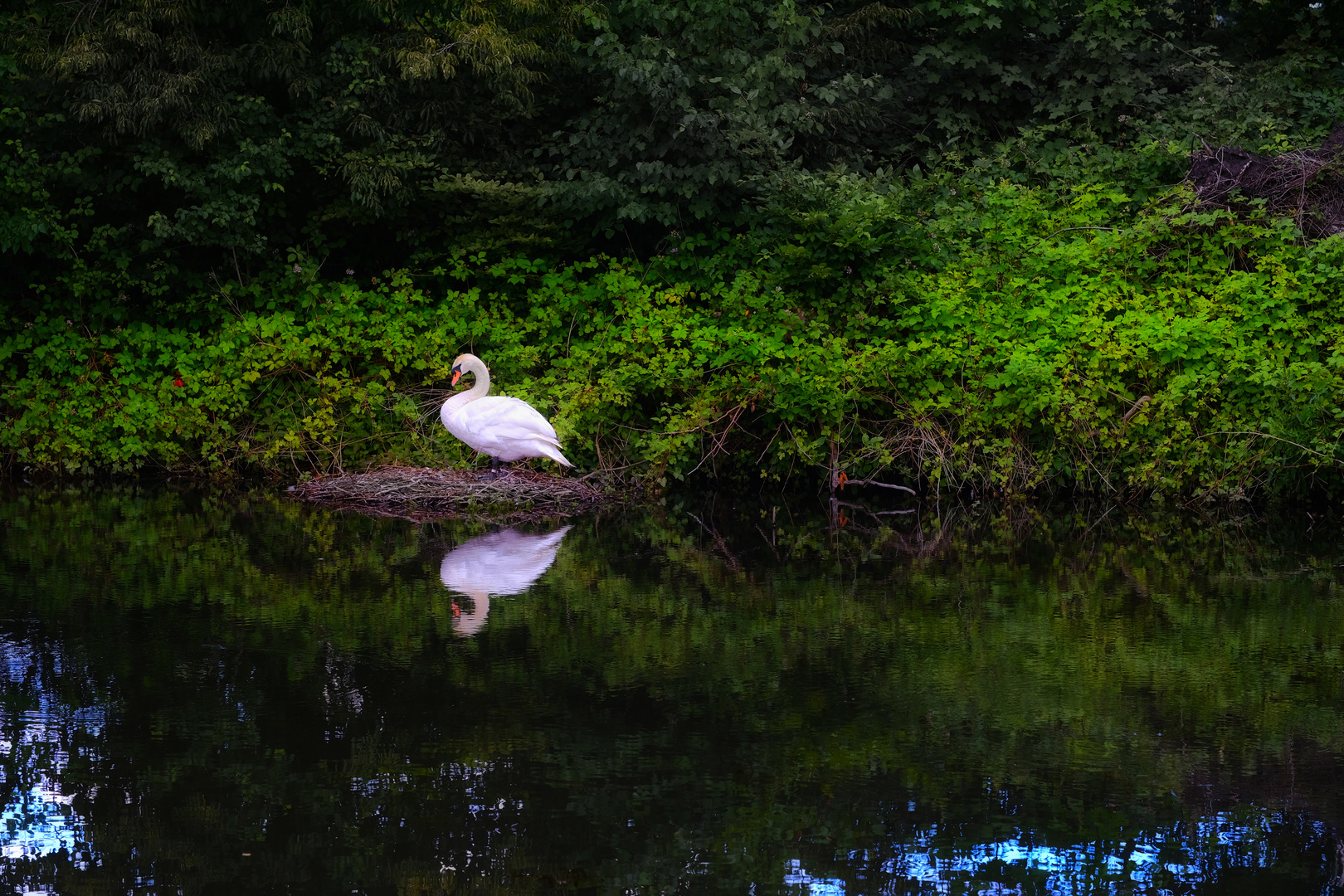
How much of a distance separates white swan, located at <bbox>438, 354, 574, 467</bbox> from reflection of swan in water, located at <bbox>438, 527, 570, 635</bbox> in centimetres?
119

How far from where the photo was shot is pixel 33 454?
545 inches

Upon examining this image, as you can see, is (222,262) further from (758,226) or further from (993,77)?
(993,77)

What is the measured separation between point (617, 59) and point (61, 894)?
11.2 meters

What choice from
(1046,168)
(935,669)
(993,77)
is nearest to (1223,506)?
(1046,168)

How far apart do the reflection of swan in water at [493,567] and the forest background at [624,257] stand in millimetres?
2476

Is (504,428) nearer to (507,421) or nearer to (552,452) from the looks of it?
(507,421)

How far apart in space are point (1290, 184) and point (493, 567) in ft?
30.4

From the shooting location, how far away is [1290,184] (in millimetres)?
13461

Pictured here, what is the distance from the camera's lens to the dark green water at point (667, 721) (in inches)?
164

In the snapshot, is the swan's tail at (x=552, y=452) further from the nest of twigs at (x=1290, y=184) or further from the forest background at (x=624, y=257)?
the nest of twigs at (x=1290, y=184)

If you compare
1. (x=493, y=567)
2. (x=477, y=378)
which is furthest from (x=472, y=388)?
(x=493, y=567)

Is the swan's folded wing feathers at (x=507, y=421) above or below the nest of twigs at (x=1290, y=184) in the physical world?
below

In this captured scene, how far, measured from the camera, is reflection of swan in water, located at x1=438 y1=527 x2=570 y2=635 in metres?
7.54

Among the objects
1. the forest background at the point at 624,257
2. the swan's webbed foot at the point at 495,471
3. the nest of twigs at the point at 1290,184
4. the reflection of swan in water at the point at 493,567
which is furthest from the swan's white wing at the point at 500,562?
the nest of twigs at the point at 1290,184
